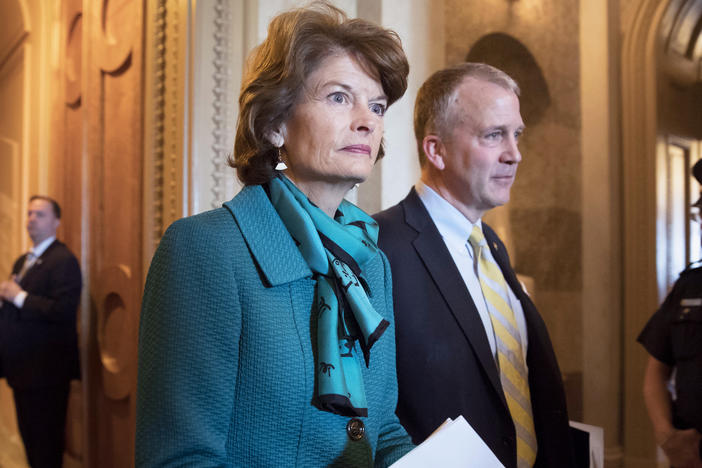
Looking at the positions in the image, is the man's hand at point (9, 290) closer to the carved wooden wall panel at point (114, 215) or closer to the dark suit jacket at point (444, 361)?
the carved wooden wall panel at point (114, 215)

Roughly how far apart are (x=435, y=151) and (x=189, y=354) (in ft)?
4.07

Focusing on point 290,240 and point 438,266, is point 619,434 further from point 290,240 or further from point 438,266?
point 290,240

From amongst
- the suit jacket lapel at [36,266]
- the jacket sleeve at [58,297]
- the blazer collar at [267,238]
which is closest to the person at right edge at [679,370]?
the blazer collar at [267,238]

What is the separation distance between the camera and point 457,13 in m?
3.21

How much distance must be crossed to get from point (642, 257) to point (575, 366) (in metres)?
0.62

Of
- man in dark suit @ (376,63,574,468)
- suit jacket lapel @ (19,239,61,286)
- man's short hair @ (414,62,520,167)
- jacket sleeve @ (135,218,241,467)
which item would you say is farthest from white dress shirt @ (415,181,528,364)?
suit jacket lapel @ (19,239,61,286)

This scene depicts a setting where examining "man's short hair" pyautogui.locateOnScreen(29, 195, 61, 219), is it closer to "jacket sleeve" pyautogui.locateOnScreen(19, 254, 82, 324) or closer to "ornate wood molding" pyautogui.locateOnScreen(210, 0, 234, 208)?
"jacket sleeve" pyautogui.locateOnScreen(19, 254, 82, 324)

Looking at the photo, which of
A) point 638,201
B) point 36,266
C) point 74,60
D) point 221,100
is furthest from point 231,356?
point 74,60

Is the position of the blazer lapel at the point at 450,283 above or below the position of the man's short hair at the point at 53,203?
below

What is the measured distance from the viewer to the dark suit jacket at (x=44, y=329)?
11.9 ft

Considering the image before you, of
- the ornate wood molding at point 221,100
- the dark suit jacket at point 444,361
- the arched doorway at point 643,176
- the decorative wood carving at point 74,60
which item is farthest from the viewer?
the decorative wood carving at point 74,60

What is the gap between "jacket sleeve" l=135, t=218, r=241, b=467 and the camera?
105 centimetres

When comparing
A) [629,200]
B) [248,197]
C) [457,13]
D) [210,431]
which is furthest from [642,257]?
[210,431]

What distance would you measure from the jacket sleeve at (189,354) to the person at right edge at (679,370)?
4.65 ft
